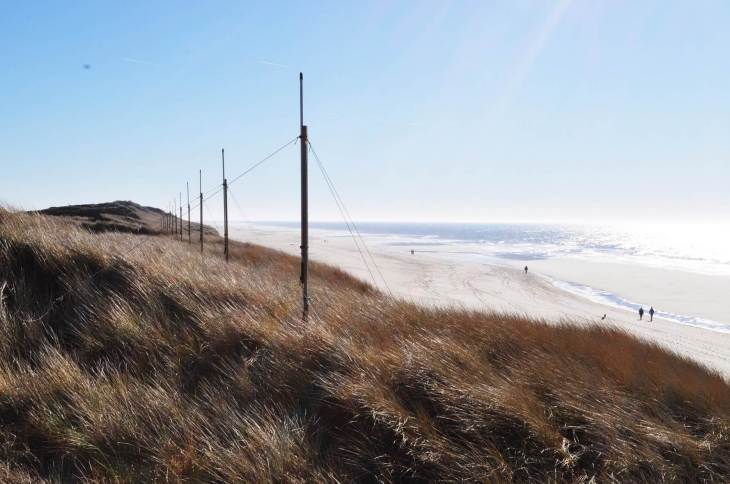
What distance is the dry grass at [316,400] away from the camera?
3.10 m

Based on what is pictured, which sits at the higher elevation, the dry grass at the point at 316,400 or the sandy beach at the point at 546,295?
the dry grass at the point at 316,400

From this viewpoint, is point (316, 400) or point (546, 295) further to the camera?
point (546, 295)

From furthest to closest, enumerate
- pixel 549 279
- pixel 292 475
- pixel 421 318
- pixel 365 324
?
pixel 549 279 < pixel 421 318 < pixel 365 324 < pixel 292 475

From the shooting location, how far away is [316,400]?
3795 millimetres

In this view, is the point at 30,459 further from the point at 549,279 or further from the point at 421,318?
the point at 549,279

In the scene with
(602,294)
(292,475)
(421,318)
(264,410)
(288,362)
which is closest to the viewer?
(292,475)

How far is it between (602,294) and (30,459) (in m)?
35.9

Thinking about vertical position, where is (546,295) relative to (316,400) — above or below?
below

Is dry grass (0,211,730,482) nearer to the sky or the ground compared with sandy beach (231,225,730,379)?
nearer to the sky

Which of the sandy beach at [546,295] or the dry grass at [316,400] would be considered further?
the sandy beach at [546,295]

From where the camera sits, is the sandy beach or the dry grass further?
the sandy beach

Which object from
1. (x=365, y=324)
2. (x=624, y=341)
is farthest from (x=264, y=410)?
(x=624, y=341)

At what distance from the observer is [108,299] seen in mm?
5816

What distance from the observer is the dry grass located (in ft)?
10.2
